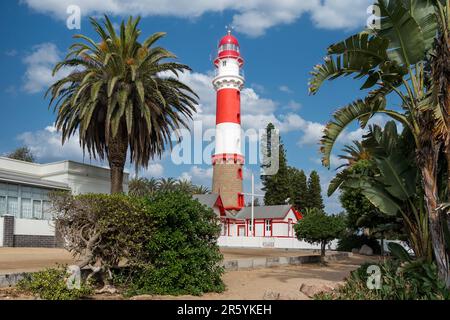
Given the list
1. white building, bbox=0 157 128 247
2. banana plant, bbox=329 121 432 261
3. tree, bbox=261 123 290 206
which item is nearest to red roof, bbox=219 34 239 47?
tree, bbox=261 123 290 206

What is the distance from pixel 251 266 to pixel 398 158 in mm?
9085

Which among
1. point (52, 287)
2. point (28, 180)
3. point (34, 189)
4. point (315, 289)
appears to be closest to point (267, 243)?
point (34, 189)

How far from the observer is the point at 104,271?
36.6ft

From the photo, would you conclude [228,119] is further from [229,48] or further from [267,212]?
[267,212]

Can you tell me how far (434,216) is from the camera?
9344mm

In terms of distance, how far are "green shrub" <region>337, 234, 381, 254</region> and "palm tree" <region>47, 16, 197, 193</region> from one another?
19.0m

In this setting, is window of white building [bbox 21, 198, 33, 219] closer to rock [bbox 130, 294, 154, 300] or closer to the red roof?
rock [bbox 130, 294, 154, 300]

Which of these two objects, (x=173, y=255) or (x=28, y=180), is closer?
(x=173, y=255)

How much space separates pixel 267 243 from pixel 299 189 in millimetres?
21751

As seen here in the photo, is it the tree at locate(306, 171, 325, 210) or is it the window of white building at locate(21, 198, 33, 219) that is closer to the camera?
the window of white building at locate(21, 198, 33, 219)

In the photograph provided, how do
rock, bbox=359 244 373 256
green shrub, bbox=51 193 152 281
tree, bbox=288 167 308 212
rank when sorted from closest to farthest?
green shrub, bbox=51 193 152 281
rock, bbox=359 244 373 256
tree, bbox=288 167 308 212

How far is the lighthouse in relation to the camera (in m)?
45.2

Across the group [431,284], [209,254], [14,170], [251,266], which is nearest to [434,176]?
[431,284]
